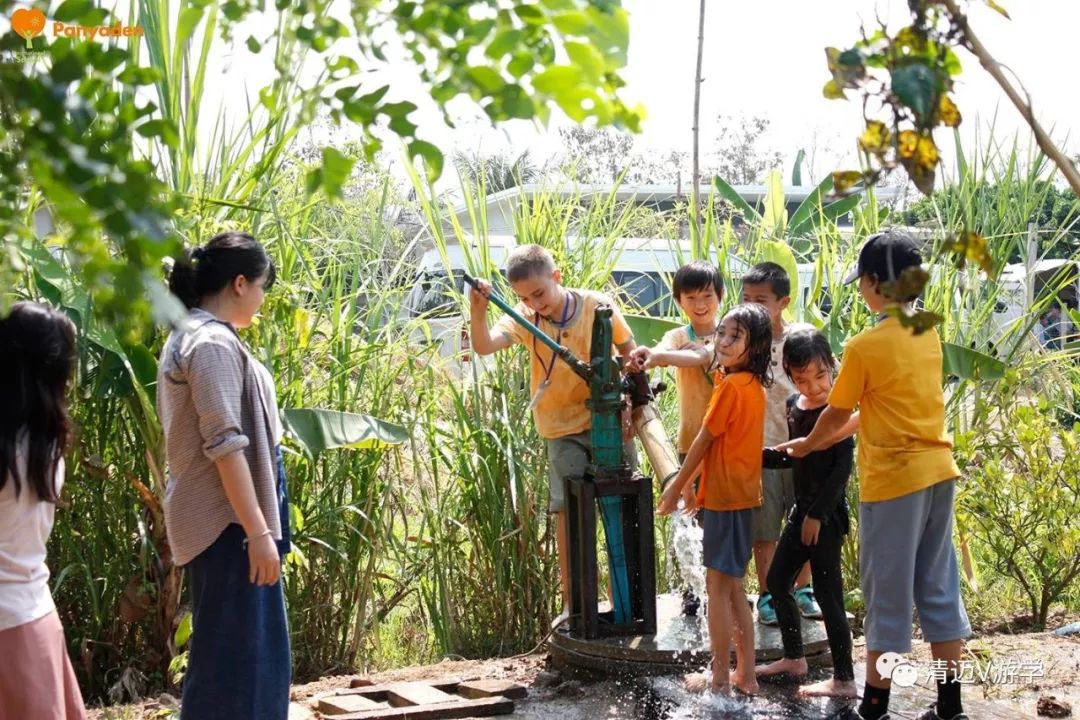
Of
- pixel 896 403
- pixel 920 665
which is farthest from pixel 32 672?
pixel 920 665

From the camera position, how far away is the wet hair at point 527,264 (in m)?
5.27

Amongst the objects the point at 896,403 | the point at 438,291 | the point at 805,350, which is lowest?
the point at 896,403

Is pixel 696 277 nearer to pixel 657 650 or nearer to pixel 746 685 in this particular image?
pixel 657 650

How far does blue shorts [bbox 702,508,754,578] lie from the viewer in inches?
181

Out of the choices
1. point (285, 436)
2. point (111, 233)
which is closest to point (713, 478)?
point (285, 436)

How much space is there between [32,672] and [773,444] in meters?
3.25

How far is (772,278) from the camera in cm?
532

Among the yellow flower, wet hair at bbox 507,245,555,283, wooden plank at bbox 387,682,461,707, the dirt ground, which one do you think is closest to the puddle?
the dirt ground

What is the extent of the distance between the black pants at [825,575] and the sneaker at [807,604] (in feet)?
2.22

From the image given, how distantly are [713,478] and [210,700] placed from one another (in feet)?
6.30

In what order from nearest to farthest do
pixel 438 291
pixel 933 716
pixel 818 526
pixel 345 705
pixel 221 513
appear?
1. pixel 221 513
2. pixel 933 716
3. pixel 818 526
4. pixel 345 705
5. pixel 438 291

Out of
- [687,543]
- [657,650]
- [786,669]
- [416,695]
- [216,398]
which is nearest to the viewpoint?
[216,398]

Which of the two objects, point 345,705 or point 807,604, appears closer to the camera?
point 345,705

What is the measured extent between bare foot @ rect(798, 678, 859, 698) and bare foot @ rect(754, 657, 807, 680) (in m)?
0.16
